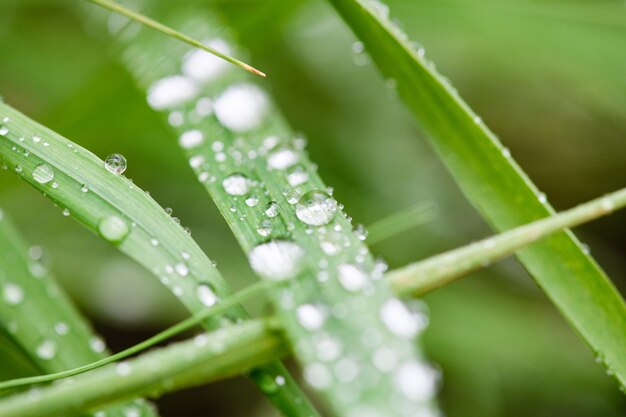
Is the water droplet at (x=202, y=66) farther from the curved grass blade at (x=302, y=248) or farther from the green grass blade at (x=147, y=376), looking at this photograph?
the green grass blade at (x=147, y=376)

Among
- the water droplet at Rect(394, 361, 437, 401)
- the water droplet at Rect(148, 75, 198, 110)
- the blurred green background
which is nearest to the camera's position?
the water droplet at Rect(394, 361, 437, 401)

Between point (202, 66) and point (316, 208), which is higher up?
point (202, 66)

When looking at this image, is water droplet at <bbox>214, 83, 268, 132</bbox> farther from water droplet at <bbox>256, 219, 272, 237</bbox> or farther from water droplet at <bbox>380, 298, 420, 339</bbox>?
water droplet at <bbox>380, 298, 420, 339</bbox>

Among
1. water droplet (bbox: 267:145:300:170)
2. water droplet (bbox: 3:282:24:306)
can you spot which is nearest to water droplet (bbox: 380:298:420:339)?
water droplet (bbox: 267:145:300:170)

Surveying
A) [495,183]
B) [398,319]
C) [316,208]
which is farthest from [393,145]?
[398,319]

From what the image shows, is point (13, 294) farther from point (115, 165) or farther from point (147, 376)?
point (147, 376)

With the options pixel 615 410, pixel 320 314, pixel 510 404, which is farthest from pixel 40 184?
pixel 615 410

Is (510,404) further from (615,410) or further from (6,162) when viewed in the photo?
(6,162)
